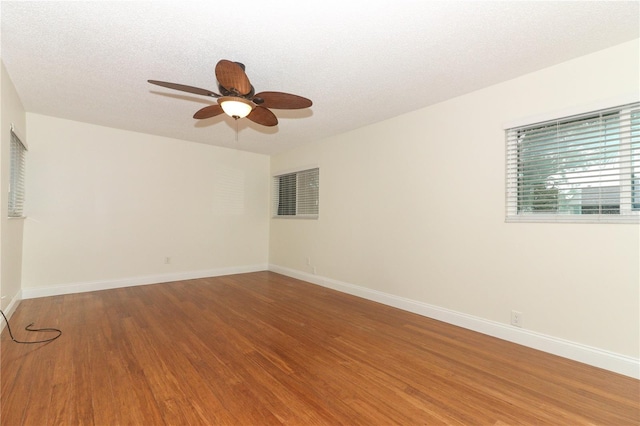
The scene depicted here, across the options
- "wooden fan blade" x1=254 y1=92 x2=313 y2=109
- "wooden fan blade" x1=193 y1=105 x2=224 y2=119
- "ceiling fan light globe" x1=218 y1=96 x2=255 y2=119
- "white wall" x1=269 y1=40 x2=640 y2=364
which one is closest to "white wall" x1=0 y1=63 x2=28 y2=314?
"wooden fan blade" x1=193 y1=105 x2=224 y2=119

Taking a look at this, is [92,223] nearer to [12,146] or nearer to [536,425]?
[12,146]

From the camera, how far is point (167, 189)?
16.5ft

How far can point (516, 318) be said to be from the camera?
8.94 feet

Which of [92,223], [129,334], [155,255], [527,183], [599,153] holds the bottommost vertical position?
[129,334]

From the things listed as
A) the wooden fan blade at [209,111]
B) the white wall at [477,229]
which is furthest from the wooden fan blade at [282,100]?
the white wall at [477,229]

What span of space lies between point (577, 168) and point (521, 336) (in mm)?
1557

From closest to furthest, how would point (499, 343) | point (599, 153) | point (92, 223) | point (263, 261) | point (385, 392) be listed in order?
point (385, 392), point (599, 153), point (499, 343), point (92, 223), point (263, 261)

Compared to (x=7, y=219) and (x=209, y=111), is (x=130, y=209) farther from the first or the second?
(x=209, y=111)

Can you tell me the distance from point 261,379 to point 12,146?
3.86m

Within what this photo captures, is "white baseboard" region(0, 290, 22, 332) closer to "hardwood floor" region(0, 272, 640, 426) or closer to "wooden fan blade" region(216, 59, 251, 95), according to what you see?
"hardwood floor" region(0, 272, 640, 426)

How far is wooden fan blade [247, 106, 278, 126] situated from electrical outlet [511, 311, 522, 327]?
2.95 meters

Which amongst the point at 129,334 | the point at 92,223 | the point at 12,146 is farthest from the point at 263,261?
the point at 12,146

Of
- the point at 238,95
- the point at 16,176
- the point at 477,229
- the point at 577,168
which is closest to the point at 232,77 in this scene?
the point at 238,95

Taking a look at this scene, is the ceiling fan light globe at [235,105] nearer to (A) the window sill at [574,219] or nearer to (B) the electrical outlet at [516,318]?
Result: (A) the window sill at [574,219]
